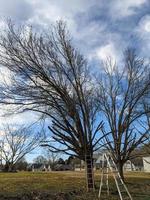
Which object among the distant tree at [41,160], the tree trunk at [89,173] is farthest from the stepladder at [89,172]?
the distant tree at [41,160]

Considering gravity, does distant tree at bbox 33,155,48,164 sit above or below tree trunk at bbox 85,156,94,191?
above

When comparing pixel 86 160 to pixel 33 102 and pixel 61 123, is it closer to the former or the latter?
pixel 61 123

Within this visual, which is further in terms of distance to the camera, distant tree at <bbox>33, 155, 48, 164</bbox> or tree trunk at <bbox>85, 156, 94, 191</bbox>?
distant tree at <bbox>33, 155, 48, 164</bbox>

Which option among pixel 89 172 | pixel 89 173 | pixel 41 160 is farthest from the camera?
pixel 41 160

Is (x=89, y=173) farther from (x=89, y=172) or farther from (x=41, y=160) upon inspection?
(x=41, y=160)

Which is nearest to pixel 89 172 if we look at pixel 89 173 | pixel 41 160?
pixel 89 173

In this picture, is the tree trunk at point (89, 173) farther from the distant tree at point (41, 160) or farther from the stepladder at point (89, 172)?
the distant tree at point (41, 160)

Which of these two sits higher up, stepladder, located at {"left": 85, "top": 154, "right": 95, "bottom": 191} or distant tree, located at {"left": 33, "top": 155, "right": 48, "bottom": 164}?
distant tree, located at {"left": 33, "top": 155, "right": 48, "bottom": 164}

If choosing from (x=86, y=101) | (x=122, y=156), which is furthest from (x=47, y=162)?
(x=86, y=101)

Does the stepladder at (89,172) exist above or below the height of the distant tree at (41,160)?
below

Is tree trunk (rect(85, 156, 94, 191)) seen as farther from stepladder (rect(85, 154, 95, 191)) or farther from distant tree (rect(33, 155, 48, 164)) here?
distant tree (rect(33, 155, 48, 164))

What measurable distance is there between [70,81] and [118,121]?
298 inches

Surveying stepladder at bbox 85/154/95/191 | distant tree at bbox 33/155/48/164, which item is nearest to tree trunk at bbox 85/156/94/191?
stepladder at bbox 85/154/95/191

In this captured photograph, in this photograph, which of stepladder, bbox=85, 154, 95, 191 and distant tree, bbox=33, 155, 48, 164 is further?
distant tree, bbox=33, 155, 48, 164
